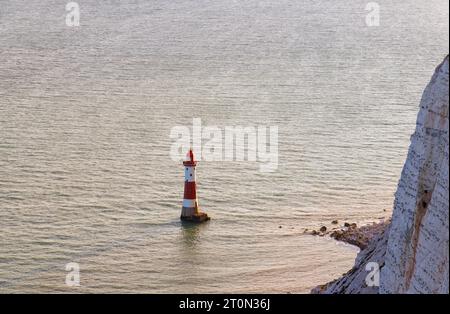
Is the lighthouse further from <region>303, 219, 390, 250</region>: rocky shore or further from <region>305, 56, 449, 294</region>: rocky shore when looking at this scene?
<region>305, 56, 449, 294</region>: rocky shore

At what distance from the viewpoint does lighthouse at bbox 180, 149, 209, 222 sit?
117ft

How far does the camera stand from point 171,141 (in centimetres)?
4525

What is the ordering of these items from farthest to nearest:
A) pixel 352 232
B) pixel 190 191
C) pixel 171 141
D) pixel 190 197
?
pixel 171 141, pixel 190 197, pixel 190 191, pixel 352 232

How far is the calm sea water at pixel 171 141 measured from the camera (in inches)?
1289

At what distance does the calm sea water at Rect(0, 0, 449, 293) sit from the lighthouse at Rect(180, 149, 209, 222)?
14.9 inches

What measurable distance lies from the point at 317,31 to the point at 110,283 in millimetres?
49231

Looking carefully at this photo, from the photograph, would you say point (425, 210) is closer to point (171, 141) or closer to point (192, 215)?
point (192, 215)

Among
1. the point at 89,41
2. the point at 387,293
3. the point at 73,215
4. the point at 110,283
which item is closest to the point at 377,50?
the point at 89,41

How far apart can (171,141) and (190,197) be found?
369 inches

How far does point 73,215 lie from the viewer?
120 feet

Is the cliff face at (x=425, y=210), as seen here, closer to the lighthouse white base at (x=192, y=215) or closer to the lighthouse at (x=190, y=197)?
the lighthouse at (x=190, y=197)

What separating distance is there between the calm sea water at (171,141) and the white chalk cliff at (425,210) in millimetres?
15312

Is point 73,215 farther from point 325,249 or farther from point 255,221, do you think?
point 325,249

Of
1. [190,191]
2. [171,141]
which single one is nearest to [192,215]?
[190,191]
